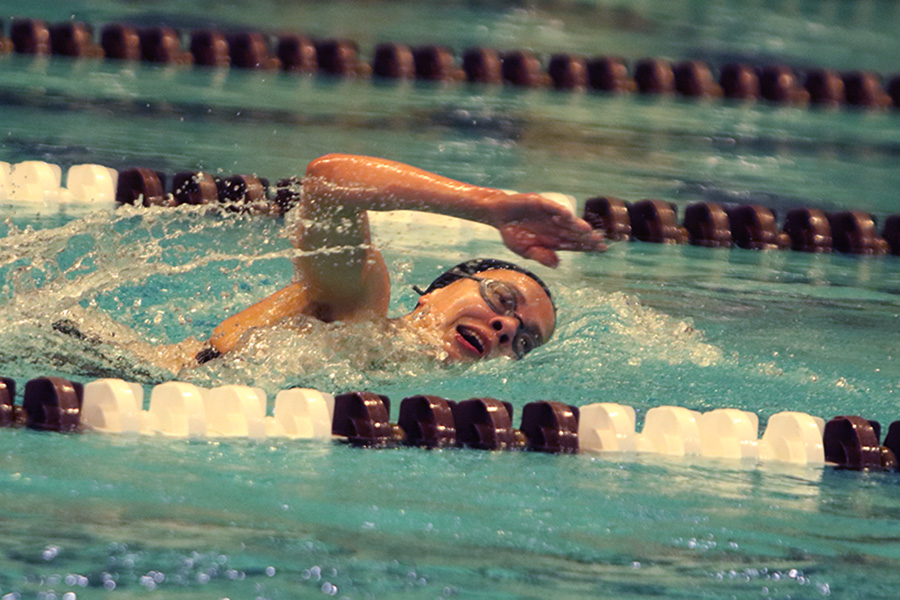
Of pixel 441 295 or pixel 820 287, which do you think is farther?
pixel 820 287

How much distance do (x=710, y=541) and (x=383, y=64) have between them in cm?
601

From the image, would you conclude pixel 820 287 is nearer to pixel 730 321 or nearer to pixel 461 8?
pixel 730 321

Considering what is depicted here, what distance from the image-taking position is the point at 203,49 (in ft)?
26.6

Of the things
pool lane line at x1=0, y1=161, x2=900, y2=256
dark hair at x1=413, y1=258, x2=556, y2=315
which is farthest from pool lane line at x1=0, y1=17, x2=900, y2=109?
dark hair at x1=413, y1=258, x2=556, y2=315

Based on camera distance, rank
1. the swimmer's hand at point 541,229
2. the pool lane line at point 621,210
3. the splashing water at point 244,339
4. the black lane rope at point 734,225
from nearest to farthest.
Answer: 1. the swimmer's hand at point 541,229
2. the splashing water at point 244,339
3. the pool lane line at point 621,210
4. the black lane rope at point 734,225

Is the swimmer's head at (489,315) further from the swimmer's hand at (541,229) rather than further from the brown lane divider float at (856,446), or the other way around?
the brown lane divider float at (856,446)

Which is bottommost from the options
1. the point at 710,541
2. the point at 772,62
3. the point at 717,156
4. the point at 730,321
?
the point at 710,541

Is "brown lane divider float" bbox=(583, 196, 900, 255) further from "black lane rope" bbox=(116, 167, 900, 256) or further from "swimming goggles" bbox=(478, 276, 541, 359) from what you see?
"swimming goggles" bbox=(478, 276, 541, 359)

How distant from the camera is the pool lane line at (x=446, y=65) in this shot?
26.5ft

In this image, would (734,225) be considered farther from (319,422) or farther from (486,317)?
(319,422)

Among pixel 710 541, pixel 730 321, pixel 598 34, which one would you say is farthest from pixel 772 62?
pixel 710 541

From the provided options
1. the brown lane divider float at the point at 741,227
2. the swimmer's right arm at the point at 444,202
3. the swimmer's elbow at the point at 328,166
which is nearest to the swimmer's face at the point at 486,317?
the swimmer's right arm at the point at 444,202

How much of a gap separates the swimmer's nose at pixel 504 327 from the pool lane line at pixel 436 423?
0.30 meters

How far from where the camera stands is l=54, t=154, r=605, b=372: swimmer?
3252mm
